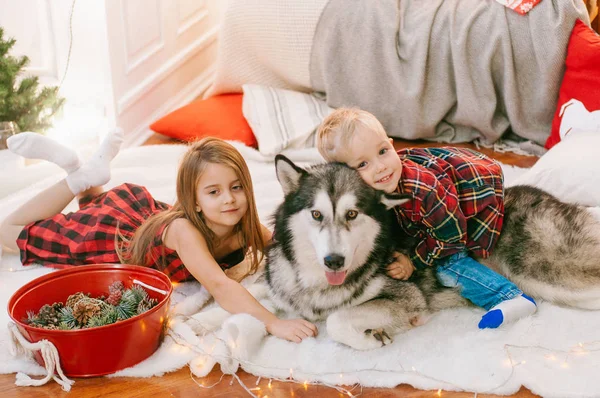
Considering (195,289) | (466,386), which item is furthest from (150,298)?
(466,386)

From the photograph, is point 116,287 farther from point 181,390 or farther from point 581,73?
point 581,73

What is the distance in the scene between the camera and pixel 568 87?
11.4ft

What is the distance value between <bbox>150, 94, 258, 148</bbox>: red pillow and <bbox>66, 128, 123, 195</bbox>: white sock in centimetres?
91

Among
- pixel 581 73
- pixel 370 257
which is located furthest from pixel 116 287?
pixel 581 73

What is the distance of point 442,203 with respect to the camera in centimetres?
212

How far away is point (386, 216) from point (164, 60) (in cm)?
277

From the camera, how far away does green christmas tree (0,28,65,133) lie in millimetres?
3328

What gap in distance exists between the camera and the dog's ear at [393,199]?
2061 millimetres

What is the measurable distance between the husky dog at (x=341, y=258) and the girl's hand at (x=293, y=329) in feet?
0.15

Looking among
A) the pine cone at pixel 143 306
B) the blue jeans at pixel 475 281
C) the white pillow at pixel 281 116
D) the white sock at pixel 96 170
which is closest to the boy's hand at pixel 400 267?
the blue jeans at pixel 475 281

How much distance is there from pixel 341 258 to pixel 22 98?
2194 mm

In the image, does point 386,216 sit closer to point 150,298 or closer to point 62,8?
point 150,298

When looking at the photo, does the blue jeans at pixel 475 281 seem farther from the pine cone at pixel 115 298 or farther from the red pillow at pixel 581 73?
the red pillow at pixel 581 73

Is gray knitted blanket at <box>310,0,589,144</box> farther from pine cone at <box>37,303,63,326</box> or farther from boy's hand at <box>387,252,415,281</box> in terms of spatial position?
pine cone at <box>37,303,63,326</box>
